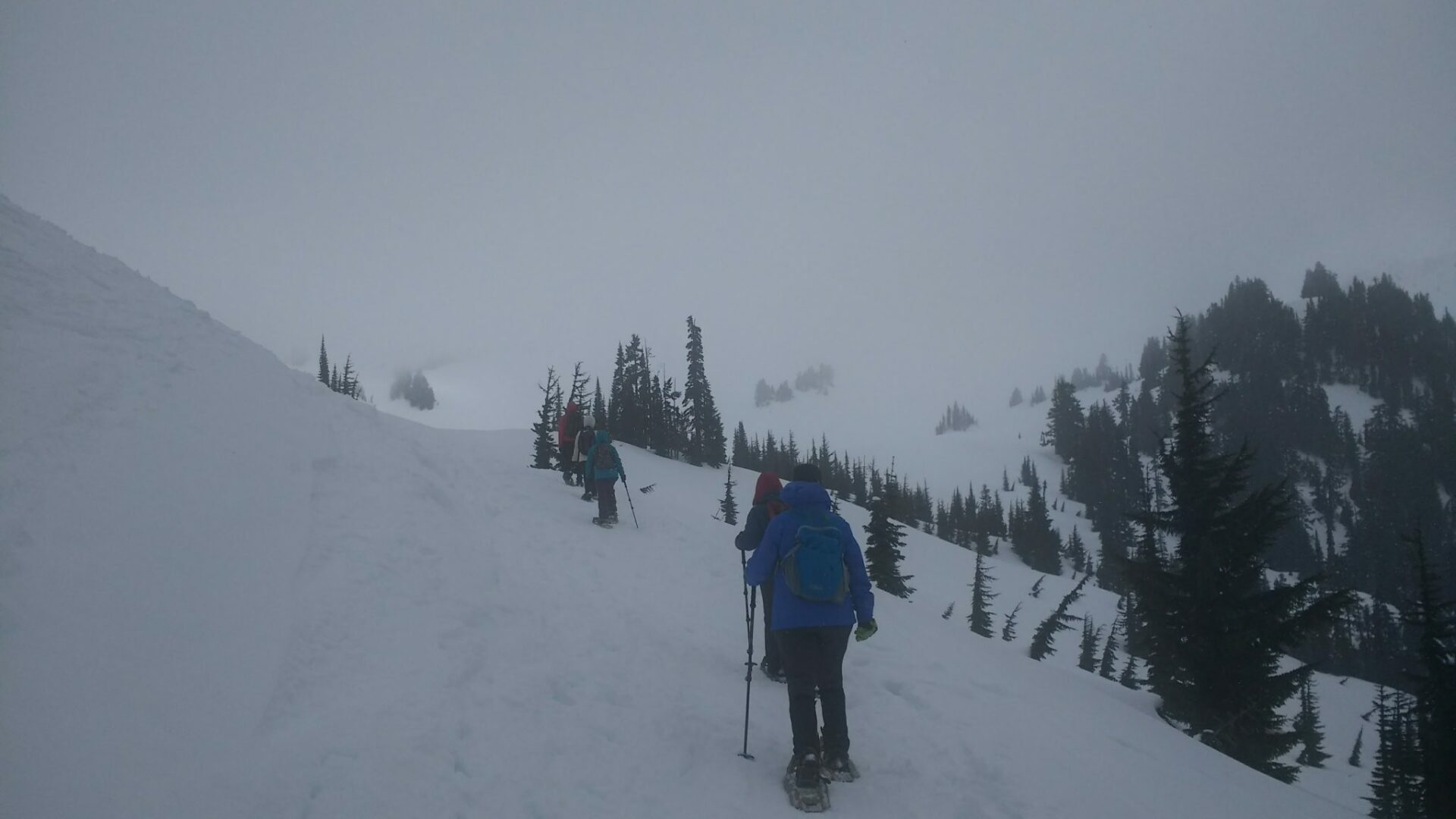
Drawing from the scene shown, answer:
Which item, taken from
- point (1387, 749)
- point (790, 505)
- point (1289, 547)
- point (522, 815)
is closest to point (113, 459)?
point (522, 815)

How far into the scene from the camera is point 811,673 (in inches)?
190

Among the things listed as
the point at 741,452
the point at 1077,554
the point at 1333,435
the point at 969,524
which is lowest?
the point at 1077,554

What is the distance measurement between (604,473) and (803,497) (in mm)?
9140

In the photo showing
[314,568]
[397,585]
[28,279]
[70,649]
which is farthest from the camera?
[28,279]

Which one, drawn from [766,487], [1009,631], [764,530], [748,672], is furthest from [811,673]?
[1009,631]

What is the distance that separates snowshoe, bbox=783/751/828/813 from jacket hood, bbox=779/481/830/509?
77.5 inches

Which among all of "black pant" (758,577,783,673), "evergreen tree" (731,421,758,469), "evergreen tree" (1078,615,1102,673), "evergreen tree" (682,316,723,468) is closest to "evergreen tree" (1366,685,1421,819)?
"evergreen tree" (1078,615,1102,673)

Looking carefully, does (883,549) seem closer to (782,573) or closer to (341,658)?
(782,573)

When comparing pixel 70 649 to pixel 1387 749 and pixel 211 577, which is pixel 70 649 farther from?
pixel 1387 749

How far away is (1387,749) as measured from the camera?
3172 centimetres

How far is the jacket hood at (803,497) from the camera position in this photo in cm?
521

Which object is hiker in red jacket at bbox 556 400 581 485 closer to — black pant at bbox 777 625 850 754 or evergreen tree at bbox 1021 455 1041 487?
black pant at bbox 777 625 850 754

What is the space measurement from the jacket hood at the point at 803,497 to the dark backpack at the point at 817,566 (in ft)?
0.70

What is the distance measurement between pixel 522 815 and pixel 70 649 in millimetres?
3252
